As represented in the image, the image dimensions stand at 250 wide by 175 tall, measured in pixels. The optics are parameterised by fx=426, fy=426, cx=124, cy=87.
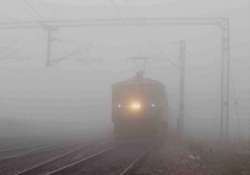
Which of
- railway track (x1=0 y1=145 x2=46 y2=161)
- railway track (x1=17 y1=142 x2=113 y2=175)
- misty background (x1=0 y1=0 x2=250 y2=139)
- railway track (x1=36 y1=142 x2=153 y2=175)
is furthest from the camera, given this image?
misty background (x1=0 y1=0 x2=250 y2=139)

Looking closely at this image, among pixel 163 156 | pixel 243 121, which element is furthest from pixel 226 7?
pixel 163 156

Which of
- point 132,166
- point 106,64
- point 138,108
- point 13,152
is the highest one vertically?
point 106,64

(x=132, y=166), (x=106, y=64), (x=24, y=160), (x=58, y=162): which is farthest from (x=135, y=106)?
(x=106, y=64)

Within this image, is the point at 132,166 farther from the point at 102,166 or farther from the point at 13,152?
the point at 13,152

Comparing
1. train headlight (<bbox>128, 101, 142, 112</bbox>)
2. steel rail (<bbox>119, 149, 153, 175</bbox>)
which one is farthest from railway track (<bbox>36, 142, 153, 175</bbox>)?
train headlight (<bbox>128, 101, 142, 112</bbox>)

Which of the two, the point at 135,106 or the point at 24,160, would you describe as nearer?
the point at 24,160

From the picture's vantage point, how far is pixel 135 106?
22.1 m

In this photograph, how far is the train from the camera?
71.6ft

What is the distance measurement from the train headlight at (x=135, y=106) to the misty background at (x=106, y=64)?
1271 inches

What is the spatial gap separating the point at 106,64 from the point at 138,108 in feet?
179

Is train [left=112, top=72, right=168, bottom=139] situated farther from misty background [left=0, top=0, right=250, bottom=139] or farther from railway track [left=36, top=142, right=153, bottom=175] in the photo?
misty background [left=0, top=0, right=250, bottom=139]

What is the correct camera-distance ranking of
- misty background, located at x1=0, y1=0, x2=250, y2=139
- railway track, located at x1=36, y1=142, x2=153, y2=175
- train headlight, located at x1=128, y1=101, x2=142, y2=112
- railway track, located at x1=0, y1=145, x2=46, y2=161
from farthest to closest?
1. misty background, located at x1=0, y1=0, x2=250, y2=139
2. train headlight, located at x1=128, y1=101, x2=142, y2=112
3. railway track, located at x1=0, y1=145, x2=46, y2=161
4. railway track, located at x1=36, y1=142, x2=153, y2=175

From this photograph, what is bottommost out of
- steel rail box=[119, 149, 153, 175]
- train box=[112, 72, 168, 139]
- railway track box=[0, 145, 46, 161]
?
railway track box=[0, 145, 46, 161]

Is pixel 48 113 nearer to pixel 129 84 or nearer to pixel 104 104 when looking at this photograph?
pixel 104 104
